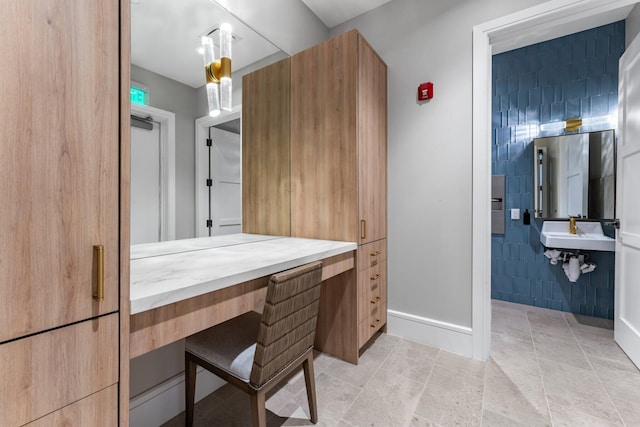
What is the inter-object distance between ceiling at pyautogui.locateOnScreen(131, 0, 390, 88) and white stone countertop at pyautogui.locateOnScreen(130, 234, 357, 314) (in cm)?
82

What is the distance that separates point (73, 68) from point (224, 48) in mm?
1245

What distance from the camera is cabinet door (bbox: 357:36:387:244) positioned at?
1.87 meters

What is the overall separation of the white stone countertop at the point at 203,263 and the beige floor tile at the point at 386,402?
77 cm

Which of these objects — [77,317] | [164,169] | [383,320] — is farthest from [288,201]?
[77,317]

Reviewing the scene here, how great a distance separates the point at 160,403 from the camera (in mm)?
1356

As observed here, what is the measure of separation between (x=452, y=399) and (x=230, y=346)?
119 cm

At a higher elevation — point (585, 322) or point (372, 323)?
point (372, 323)

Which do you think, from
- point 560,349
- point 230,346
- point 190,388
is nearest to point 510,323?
point 560,349

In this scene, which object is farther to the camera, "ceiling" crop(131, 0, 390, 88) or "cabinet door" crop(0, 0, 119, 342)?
"ceiling" crop(131, 0, 390, 88)

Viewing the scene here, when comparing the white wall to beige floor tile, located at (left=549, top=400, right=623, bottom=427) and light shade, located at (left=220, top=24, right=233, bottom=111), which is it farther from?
light shade, located at (left=220, top=24, right=233, bottom=111)

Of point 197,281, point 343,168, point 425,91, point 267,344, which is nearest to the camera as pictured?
point 197,281

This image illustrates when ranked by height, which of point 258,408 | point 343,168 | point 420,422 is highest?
point 343,168

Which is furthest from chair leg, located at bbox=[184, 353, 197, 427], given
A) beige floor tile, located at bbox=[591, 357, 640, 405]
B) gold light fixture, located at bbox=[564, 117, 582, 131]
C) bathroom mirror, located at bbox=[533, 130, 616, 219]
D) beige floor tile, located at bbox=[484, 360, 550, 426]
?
gold light fixture, located at bbox=[564, 117, 582, 131]

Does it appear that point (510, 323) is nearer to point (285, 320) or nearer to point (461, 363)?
point (461, 363)
